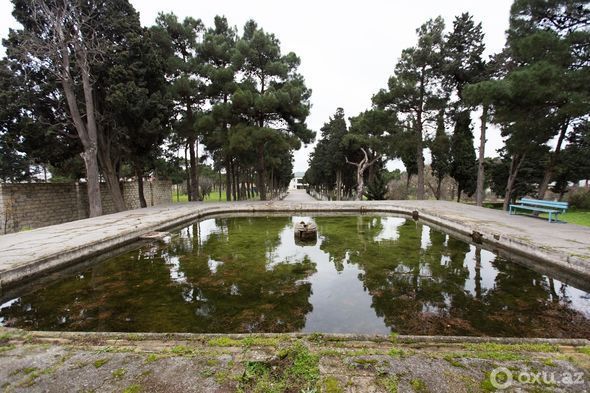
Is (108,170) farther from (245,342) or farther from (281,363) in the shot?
(281,363)

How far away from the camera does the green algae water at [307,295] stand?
327 cm

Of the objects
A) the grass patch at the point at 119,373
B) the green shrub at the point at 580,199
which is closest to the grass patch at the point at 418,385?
the grass patch at the point at 119,373

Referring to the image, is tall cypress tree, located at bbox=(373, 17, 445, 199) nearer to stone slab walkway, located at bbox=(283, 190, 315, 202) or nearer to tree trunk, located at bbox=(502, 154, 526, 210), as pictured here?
tree trunk, located at bbox=(502, 154, 526, 210)

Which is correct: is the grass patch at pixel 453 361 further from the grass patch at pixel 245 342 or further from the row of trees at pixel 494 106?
the row of trees at pixel 494 106

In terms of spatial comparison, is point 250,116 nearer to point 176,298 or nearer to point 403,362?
point 176,298

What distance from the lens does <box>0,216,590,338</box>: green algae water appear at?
3.27 m

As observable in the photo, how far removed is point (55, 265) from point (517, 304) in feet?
24.4

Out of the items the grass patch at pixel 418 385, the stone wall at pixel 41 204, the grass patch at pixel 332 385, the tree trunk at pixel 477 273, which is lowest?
the tree trunk at pixel 477 273

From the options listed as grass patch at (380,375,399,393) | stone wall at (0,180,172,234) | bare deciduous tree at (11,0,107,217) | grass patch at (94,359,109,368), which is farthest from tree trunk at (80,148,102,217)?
grass patch at (380,375,399,393)

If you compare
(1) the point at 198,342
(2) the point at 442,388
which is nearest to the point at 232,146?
(1) the point at 198,342

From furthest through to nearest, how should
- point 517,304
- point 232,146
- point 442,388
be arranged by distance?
point 232,146, point 517,304, point 442,388

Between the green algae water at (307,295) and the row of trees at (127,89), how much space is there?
933 centimetres

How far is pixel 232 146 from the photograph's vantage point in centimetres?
1567

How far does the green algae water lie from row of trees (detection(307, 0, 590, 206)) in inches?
221
